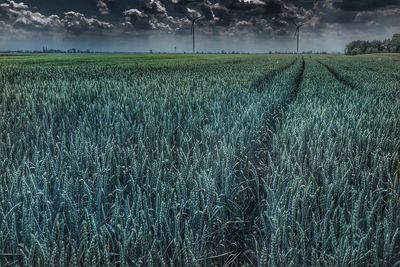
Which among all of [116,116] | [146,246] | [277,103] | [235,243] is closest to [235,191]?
[235,243]

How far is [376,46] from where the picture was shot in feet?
382

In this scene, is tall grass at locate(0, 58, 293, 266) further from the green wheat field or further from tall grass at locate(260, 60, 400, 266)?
tall grass at locate(260, 60, 400, 266)

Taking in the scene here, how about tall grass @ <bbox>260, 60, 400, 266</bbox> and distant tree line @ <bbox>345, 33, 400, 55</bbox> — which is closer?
tall grass @ <bbox>260, 60, 400, 266</bbox>

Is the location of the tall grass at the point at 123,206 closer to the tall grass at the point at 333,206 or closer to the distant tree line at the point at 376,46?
the tall grass at the point at 333,206

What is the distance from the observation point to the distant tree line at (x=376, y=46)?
105 meters

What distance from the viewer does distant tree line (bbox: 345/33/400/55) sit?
10506cm

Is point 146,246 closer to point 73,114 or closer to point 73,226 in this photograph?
point 73,226

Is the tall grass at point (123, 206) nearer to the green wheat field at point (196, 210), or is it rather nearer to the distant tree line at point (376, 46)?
the green wheat field at point (196, 210)

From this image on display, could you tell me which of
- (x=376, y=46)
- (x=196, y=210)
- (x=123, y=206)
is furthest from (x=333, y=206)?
(x=376, y=46)

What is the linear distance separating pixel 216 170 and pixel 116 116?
102 inches

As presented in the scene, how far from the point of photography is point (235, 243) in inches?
104

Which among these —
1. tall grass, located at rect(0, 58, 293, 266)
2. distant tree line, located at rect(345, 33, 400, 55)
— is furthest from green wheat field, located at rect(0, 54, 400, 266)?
distant tree line, located at rect(345, 33, 400, 55)

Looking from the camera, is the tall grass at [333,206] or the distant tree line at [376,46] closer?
the tall grass at [333,206]

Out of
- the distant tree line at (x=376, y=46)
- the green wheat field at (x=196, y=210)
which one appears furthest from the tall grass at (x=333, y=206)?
the distant tree line at (x=376, y=46)
